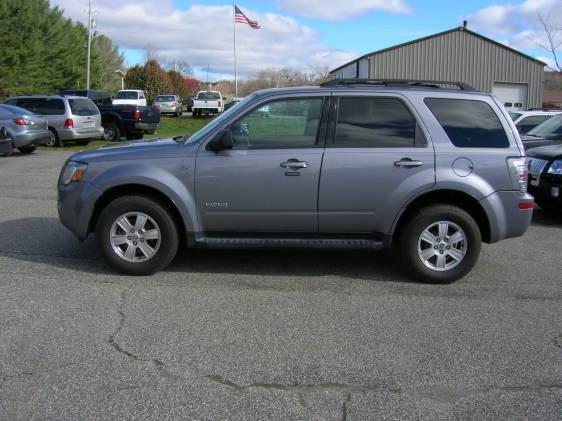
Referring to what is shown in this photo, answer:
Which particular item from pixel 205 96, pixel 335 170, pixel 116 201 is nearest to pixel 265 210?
pixel 335 170

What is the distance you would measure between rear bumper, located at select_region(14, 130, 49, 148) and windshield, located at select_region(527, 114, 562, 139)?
13.4m

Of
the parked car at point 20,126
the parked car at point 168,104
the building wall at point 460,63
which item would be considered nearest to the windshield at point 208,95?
the parked car at point 168,104

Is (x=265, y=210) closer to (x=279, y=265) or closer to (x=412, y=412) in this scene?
(x=279, y=265)

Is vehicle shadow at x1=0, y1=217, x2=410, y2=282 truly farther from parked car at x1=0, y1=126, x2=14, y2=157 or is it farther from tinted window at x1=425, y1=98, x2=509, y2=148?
parked car at x1=0, y1=126, x2=14, y2=157

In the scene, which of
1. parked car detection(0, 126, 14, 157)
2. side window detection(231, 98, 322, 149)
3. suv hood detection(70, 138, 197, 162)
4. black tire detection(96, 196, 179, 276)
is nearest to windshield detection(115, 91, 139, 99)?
parked car detection(0, 126, 14, 157)

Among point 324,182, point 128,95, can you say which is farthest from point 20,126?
point 128,95

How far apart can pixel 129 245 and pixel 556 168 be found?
21.5 ft

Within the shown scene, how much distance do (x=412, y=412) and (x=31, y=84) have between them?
43673mm

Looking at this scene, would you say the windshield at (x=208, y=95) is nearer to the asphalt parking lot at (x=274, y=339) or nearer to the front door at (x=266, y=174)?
the asphalt parking lot at (x=274, y=339)

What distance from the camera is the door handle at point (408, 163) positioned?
542 centimetres

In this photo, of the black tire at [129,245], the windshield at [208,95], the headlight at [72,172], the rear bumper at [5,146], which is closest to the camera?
the black tire at [129,245]

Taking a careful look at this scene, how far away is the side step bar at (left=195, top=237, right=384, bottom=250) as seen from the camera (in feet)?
18.2

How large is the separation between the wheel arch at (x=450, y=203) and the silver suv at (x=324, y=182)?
15 millimetres

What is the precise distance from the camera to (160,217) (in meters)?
5.50
